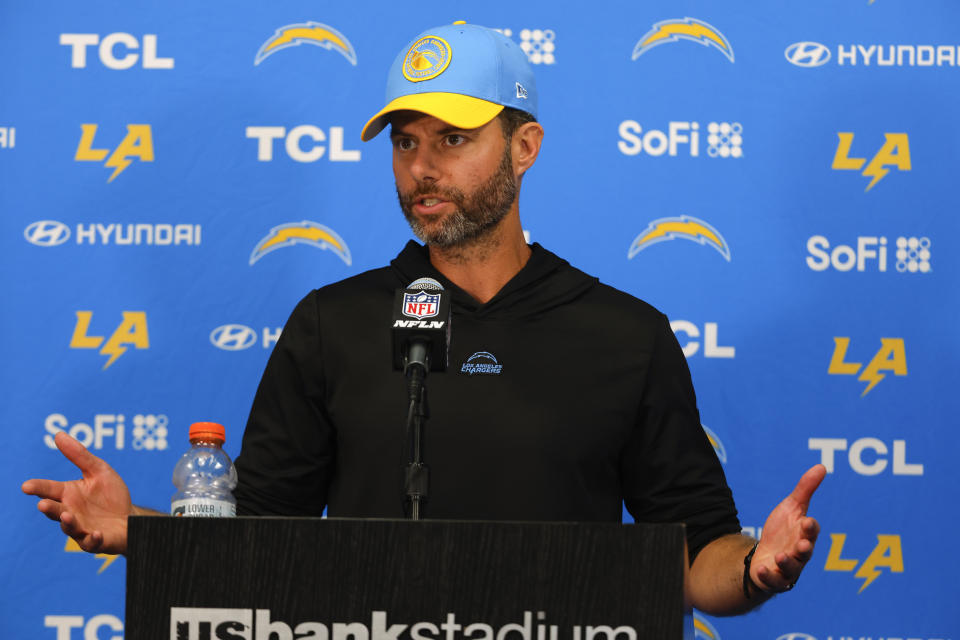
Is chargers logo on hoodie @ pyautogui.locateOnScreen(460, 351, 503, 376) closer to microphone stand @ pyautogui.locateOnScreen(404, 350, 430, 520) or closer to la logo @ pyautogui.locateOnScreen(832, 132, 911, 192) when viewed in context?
microphone stand @ pyautogui.locateOnScreen(404, 350, 430, 520)

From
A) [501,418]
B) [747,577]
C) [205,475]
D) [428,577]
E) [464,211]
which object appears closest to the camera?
[428,577]

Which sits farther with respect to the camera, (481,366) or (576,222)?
(576,222)

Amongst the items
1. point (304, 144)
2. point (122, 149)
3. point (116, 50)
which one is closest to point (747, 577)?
point (304, 144)

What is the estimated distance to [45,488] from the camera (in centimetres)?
148

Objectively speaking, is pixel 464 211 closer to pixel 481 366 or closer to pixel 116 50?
pixel 481 366

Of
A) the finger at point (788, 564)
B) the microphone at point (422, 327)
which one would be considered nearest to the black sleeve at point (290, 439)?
the microphone at point (422, 327)

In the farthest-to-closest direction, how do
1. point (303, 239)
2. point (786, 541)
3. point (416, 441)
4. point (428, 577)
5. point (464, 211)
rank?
point (303, 239) → point (464, 211) → point (786, 541) → point (416, 441) → point (428, 577)

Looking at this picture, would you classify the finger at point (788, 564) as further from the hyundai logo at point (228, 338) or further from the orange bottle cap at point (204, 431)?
the hyundai logo at point (228, 338)

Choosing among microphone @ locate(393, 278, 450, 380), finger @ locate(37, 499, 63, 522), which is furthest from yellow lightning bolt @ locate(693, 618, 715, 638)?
finger @ locate(37, 499, 63, 522)

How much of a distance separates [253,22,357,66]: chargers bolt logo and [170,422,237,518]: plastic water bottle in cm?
132

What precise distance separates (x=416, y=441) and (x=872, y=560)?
171 cm

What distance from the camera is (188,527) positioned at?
115 cm

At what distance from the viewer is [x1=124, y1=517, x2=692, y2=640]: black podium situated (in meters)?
1.15

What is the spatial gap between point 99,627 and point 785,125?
6.70 feet
